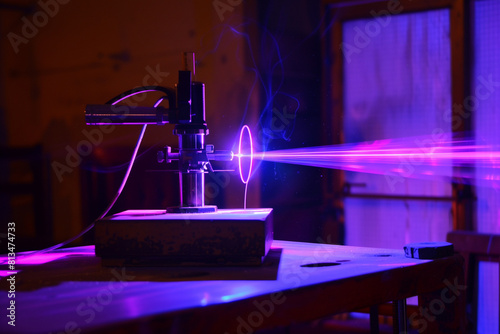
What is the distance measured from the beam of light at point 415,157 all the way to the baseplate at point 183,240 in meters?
1.49

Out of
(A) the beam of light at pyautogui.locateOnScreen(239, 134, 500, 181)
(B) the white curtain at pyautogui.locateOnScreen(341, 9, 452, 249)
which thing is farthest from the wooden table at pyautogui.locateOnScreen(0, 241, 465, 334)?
(B) the white curtain at pyautogui.locateOnScreen(341, 9, 452, 249)

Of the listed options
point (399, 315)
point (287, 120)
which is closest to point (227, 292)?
point (399, 315)

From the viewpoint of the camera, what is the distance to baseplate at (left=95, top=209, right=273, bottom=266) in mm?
999

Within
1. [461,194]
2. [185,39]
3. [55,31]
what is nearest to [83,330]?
[185,39]

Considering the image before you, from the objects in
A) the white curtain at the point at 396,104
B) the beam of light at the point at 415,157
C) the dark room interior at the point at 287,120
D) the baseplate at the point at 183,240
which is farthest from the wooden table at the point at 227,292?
the white curtain at the point at 396,104

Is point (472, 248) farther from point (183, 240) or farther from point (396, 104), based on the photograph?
point (396, 104)

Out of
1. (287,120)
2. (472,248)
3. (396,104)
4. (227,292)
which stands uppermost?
(396,104)

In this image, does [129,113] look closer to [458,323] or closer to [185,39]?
[458,323]

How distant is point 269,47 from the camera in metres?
2.61

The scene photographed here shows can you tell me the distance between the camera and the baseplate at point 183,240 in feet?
3.28

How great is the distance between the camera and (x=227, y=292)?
81 cm

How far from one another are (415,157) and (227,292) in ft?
7.61

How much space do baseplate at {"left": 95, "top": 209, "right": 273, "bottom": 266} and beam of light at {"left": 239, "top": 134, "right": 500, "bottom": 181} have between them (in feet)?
4.88

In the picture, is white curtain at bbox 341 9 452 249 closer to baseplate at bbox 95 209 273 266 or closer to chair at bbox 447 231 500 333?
chair at bbox 447 231 500 333
